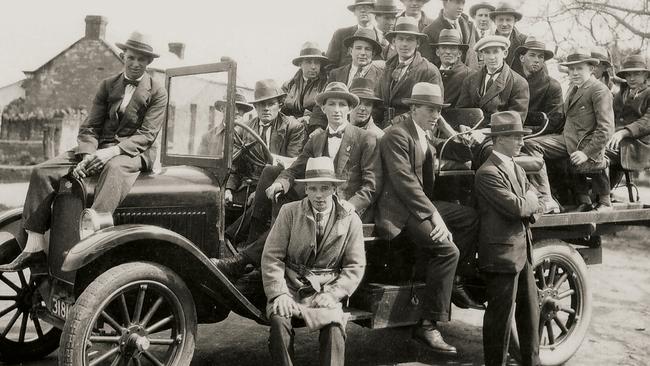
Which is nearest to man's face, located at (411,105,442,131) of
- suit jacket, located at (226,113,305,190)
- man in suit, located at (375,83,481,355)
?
man in suit, located at (375,83,481,355)

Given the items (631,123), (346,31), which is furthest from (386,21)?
(631,123)

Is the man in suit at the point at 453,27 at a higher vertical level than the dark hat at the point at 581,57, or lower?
higher

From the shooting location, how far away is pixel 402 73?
5.82 metres

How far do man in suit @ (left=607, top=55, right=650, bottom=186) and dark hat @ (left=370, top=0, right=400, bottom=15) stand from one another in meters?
2.44

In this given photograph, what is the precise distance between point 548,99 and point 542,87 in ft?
0.42

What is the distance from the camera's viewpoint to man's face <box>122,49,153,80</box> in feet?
15.8

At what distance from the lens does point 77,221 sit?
4383 mm

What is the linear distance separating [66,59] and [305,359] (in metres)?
30.4

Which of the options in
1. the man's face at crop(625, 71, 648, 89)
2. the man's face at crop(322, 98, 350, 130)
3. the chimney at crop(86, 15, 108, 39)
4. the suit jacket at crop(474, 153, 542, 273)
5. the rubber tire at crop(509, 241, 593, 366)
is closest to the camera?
the suit jacket at crop(474, 153, 542, 273)

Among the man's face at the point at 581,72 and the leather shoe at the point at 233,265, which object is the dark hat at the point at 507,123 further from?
the leather shoe at the point at 233,265

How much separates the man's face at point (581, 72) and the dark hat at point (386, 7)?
6.92 feet

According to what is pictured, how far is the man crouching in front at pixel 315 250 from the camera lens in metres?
4.10

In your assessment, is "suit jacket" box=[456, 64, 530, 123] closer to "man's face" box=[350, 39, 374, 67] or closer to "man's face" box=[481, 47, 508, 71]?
"man's face" box=[481, 47, 508, 71]

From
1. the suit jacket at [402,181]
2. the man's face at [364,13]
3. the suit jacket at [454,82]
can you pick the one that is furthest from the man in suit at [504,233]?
the man's face at [364,13]
